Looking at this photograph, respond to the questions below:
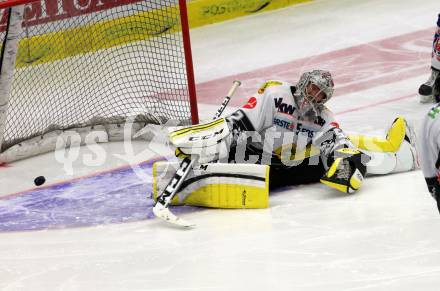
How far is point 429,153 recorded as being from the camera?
357cm

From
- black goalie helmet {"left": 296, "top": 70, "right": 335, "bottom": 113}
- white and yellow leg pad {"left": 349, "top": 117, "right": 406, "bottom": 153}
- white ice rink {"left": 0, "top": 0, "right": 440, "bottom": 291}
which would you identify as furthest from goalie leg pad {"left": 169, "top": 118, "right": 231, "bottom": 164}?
white and yellow leg pad {"left": 349, "top": 117, "right": 406, "bottom": 153}

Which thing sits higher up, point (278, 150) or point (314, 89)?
point (314, 89)

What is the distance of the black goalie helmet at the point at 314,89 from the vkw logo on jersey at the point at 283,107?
0.17 ft

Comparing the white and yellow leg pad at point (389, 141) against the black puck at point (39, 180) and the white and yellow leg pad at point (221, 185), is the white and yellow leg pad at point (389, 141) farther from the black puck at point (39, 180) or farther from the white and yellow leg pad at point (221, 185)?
the black puck at point (39, 180)

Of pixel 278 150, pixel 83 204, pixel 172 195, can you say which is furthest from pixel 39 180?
pixel 278 150

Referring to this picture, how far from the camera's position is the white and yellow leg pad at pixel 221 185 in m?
5.02

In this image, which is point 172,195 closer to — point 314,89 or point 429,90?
point 314,89

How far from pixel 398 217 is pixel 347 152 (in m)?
0.55

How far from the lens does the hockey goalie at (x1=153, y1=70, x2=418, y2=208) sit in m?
5.04

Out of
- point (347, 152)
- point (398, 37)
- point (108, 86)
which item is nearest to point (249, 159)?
point (347, 152)

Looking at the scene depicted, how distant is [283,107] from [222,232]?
887 millimetres

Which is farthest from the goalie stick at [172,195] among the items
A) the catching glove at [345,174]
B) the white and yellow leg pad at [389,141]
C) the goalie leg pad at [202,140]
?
the white and yellow leg pad at [389,141]

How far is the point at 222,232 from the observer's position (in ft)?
15.5

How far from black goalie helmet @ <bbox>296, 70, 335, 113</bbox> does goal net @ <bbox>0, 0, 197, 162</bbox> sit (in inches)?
40.3
